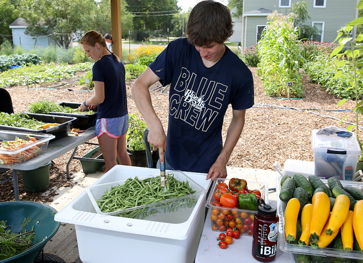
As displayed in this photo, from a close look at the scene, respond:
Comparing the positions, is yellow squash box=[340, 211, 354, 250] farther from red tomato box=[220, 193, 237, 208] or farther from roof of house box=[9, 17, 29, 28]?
roof of house box=[9, 17, 29, 28]

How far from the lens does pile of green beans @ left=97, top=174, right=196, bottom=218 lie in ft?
4.80

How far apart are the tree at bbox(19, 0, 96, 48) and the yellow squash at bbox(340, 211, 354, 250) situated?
26.2 meters

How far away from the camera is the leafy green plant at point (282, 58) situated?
26.6 ft

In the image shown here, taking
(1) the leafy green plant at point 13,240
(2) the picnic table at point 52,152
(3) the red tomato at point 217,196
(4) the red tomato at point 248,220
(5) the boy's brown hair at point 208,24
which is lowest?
(1) the leafy green plant at point 13,240

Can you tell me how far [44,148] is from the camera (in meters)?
2.76

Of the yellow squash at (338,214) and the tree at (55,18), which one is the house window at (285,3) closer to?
the tree at (55,18)

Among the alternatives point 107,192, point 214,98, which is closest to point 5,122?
point 107,192

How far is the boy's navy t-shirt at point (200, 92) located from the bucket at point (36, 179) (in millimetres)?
2446

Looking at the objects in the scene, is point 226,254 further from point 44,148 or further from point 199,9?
point 44,148

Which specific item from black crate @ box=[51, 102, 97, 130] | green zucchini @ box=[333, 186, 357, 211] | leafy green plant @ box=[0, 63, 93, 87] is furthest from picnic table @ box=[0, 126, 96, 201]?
leafy green plant @ box=[0, 63, 93, 87]

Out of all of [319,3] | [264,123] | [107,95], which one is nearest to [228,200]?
[107,95]

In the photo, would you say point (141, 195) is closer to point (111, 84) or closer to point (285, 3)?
point (111, 84)

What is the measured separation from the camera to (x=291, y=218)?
1308 mm

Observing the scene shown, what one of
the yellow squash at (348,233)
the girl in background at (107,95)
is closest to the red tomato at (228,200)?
the yellow squash at (348,233)
